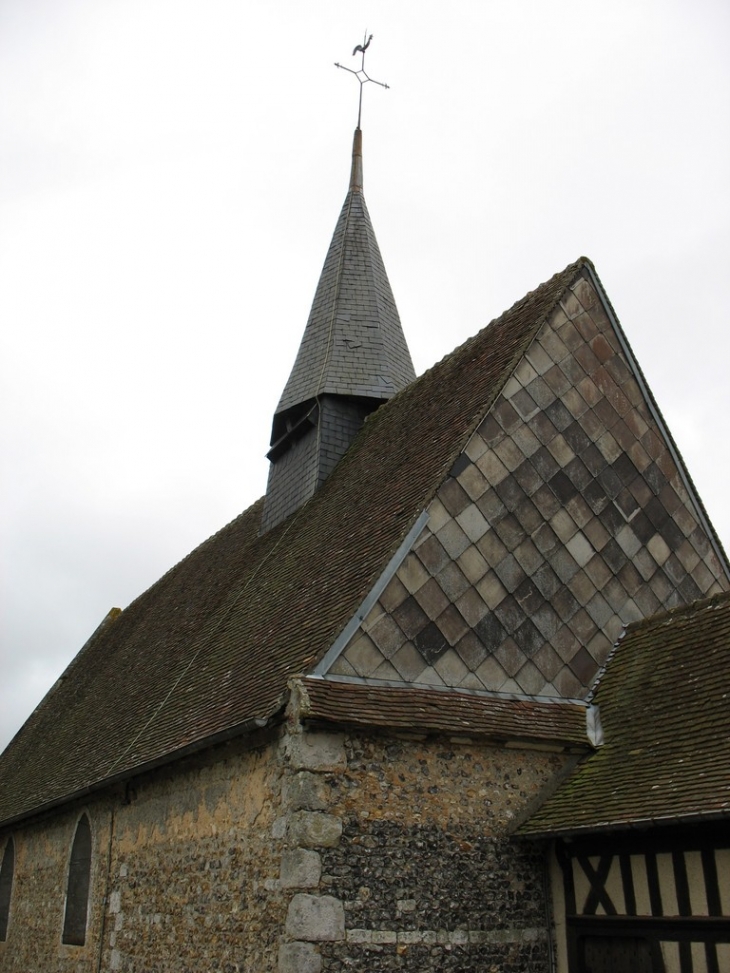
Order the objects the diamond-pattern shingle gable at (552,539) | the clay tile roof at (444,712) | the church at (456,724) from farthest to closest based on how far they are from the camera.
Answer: the diamond-pattern shingle gable at (552,539), the clay tile roof at (444,712), the church at (456,724)

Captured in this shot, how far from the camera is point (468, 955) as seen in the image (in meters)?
6.89

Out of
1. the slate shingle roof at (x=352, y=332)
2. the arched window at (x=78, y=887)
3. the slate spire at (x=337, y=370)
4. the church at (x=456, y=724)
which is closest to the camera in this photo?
the church at (x=456, y=724)

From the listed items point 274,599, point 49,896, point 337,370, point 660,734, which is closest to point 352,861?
point 660,734

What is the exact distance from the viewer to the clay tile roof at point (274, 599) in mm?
7895

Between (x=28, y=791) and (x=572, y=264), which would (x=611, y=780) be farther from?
(x=28, y=791)

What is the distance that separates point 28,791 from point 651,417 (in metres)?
8.86

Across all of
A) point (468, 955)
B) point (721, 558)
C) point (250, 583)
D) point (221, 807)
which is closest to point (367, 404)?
point (250, 583)

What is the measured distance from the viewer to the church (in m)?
6.64

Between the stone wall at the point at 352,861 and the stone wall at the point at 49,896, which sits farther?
the stone wall at the point at 49,896

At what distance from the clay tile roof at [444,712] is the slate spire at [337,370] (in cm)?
465

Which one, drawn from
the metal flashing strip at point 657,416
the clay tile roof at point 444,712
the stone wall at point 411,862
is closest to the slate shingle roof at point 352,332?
the metal flashing strip at point 657,416

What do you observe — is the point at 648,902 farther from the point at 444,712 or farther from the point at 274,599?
the point at 274,599

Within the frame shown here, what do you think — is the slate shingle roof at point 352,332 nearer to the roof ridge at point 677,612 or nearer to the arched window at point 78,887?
the roof ridge at point 677,612

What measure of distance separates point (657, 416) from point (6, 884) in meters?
10.6
